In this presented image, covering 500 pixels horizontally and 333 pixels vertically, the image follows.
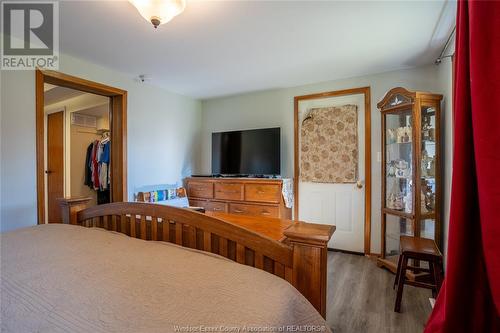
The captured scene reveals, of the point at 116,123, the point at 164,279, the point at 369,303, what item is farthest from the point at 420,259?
the point at 116,123

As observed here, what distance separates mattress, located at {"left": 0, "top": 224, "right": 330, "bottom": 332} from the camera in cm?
64

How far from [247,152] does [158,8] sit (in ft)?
7.58

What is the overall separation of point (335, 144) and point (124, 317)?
300 cm

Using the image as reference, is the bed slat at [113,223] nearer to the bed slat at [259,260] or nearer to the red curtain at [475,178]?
the bed slat at [259,260]

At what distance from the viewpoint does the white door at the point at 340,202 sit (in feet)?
10.1

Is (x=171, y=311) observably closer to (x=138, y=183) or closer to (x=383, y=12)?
(x=383, y=12)

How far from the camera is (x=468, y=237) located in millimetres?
656

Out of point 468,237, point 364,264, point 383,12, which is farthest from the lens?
point 364,264

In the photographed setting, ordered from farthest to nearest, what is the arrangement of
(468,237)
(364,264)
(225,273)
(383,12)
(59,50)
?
(364,264) → (59,50) → (383,12) → (225,273) → (468,237)

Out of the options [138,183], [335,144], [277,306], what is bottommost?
[277,306]

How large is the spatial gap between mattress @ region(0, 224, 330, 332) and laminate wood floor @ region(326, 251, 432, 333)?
1.18m

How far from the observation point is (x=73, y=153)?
13.5ft

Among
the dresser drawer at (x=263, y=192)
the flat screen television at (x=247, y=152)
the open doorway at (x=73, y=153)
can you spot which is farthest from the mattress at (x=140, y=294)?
the open doorway at (x=73, y=153)

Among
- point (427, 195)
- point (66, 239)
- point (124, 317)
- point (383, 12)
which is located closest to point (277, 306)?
point (124, 317)
